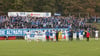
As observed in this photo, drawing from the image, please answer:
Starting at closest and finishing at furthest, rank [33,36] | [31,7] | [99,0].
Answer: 1. [33,36]
2. [31,7]
3. [99,0]

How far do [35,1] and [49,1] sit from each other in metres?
3.71

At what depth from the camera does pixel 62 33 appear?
42.0 m

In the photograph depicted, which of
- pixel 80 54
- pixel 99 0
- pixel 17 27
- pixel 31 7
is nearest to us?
pixel 80 54

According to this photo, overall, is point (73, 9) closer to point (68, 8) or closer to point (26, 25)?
point (68, 8)

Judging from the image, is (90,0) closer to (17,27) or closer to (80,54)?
(17,27)

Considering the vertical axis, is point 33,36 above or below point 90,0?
below

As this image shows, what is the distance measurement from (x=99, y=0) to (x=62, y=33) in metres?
39.3

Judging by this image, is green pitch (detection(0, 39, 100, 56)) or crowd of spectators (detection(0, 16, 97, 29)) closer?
green pitch (detection(0, 39, 100, 56))

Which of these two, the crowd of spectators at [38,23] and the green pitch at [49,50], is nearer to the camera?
the green pitch at [49,50]

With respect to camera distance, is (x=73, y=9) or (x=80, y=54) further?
Result: (x=73, y=9)

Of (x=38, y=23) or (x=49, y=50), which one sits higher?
Result: (x=38, y=23)

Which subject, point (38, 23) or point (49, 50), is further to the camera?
point (38, 23)

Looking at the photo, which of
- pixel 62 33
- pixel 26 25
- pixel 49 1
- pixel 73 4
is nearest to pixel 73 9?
pixel 73 4

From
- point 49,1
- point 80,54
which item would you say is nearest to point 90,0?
point 49,1
